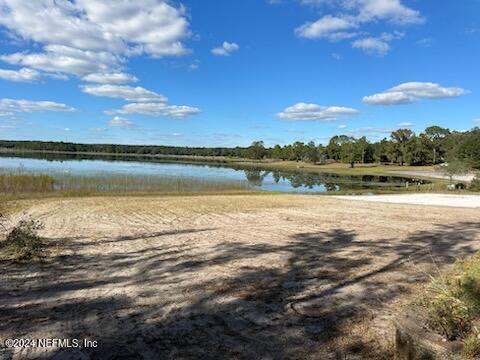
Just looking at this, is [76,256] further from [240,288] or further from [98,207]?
[98,207]

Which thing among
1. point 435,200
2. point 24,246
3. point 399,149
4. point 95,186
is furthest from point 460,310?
point 399,149

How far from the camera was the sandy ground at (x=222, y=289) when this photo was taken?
3.71m

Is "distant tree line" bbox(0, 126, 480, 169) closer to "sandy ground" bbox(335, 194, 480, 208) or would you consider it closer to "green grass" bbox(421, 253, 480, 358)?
"sandy ground" bbox(335, 194, 480, 208)

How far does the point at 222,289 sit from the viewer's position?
16.9ft

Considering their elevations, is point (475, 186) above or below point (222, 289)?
below

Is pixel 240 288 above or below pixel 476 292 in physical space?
below

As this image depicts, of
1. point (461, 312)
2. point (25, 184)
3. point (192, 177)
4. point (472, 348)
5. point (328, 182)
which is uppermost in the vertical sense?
point (461, 312)

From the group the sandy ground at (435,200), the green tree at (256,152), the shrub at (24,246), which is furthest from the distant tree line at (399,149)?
the shrub at (24,246)

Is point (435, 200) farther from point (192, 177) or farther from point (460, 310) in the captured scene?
point (460, 310)

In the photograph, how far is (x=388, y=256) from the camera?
23.0 ft

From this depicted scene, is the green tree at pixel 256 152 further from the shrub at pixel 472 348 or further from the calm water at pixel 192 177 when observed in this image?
the shrub at pixel 472 348

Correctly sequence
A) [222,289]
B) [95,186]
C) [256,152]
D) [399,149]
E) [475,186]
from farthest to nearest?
[256,152]
[399,149]
[475,186]
[95,186]
[222,289]

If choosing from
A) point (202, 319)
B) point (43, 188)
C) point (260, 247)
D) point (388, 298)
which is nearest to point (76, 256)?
point (260, 247)

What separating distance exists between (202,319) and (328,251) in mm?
3804
